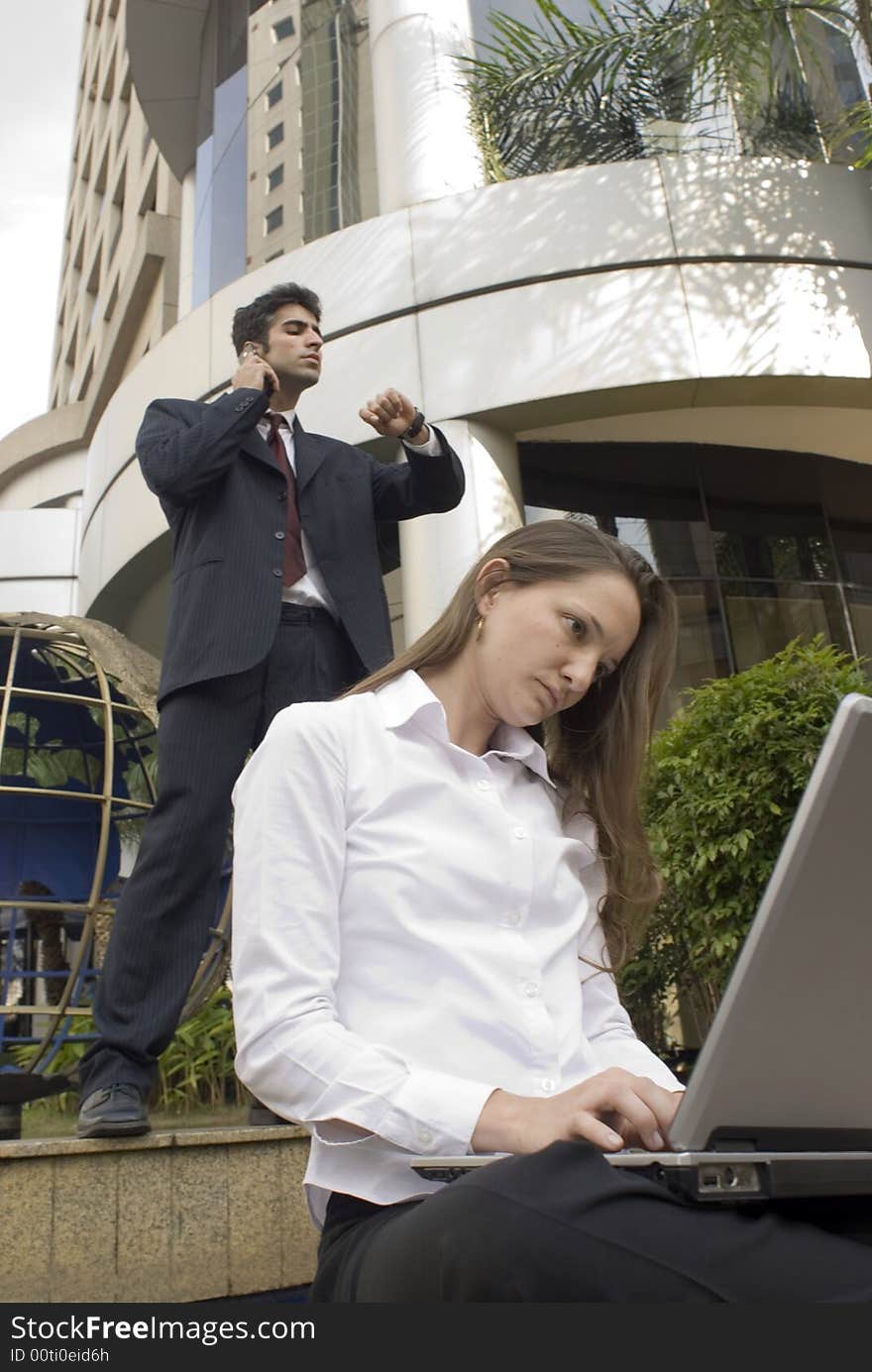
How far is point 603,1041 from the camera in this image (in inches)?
58.6

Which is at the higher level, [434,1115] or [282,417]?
[282,417]

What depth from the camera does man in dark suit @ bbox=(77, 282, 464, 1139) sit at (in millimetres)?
2672

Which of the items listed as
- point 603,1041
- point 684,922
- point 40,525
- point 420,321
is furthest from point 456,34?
point 603,1041

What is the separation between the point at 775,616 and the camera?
817cm

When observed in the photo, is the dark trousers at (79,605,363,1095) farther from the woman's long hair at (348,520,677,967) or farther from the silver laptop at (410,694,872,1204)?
the silver laptop at (410,694,872,1204)

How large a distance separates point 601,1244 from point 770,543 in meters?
8.05

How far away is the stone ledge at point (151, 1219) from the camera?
2427 millimetres

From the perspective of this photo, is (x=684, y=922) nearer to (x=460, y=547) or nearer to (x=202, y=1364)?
(x=460, y=547)

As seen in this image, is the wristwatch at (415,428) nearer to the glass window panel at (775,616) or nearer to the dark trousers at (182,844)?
the dark trousers at (182,844)

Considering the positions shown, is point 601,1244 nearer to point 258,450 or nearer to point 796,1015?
point 796,1015

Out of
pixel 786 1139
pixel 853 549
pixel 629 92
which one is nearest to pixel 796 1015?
pixel 786 1139

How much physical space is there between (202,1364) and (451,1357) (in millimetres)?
255

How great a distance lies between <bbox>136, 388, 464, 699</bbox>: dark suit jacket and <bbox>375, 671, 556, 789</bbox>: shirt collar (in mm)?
1254

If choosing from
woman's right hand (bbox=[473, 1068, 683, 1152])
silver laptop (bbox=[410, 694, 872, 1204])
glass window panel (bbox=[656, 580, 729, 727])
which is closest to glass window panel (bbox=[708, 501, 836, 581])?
glass window panel (bbox=[656, 580, 729, 727])
